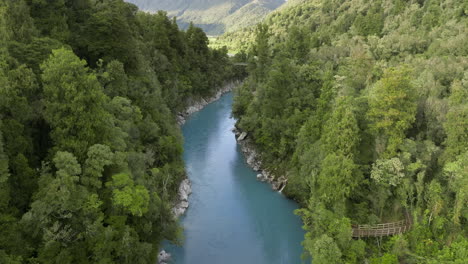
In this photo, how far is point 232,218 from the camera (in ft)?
100.0

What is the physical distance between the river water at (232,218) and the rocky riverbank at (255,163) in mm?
712

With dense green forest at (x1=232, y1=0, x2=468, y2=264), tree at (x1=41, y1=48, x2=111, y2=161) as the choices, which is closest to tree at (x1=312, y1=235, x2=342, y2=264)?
dense green forest at (x1=232, y1=0, x2=468, y2=264)

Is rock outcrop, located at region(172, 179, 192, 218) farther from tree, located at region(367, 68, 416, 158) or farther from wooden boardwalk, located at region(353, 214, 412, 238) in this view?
tree, located at region(367, 68, 416, 158)

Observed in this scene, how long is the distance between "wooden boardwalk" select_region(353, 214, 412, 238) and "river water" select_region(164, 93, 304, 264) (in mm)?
5314

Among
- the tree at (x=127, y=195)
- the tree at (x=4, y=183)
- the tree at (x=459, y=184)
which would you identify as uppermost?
the tree at (x=4, y=183)

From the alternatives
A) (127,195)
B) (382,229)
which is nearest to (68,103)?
(127,195)

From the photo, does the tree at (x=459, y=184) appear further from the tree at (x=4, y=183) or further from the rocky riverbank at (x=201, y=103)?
the rocky riverbank at (x=201, y=103)

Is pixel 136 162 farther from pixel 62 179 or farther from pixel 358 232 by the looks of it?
pixel 358 232

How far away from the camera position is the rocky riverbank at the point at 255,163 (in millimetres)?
35250

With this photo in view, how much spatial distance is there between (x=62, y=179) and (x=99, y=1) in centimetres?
2642

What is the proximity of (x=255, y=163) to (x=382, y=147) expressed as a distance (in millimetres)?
18180

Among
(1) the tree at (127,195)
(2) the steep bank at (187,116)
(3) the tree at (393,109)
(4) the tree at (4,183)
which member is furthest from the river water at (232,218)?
(4) the tree at (4,183)

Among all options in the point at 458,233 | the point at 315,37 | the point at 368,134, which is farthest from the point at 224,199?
the point at 315,37

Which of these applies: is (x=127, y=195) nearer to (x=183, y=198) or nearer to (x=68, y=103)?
(x=68, y=103)
